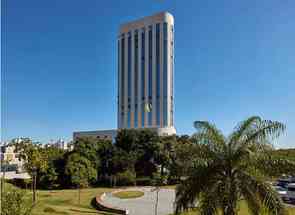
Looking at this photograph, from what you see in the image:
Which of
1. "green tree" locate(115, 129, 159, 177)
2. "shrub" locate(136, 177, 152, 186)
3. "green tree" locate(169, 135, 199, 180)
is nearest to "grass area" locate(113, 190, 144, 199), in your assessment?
"shrub" locate(136, 177, 152, 186)

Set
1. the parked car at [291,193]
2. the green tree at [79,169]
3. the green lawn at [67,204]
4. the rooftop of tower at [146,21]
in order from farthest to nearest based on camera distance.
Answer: the rooftop of tower at [146,21] → the green tree at [79,169] → the parked car at [291,193] → the green lawn at [67,204]

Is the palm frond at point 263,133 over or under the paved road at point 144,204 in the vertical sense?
over

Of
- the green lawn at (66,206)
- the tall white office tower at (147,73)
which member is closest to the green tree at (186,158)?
the green lawn at (66,206)

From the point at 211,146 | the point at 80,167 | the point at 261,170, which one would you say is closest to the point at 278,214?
the point at 261,170

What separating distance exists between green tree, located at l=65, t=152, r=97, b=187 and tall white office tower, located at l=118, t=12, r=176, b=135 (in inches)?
1219

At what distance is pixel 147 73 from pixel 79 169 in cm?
3931

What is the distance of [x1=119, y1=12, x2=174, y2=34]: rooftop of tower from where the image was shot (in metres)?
70.0

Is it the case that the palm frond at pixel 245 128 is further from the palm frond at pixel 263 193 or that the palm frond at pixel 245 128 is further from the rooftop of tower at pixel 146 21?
the rooftop of tower at pixel 146 21

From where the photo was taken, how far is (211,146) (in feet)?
32.0

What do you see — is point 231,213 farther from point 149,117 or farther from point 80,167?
point 149,117

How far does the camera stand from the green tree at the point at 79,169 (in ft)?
111

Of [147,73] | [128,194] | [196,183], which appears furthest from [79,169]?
[147,73]

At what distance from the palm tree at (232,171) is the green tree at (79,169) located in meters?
25.6

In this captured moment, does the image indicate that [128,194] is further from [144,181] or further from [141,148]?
[141,148]
